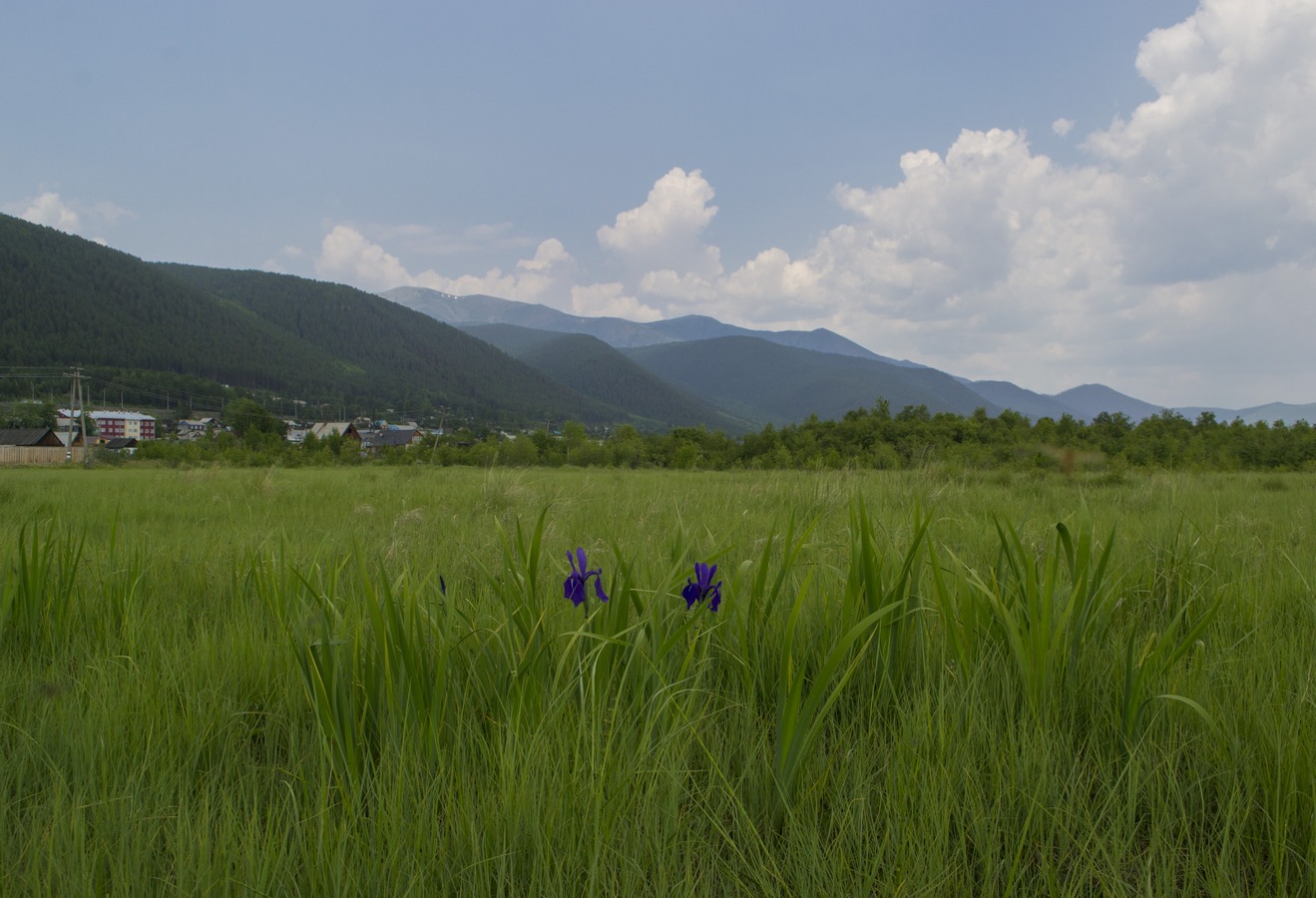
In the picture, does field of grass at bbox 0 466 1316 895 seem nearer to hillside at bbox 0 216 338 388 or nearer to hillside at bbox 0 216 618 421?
hillside at bbox 0 216 618 421

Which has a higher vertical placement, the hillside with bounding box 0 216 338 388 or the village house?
the hillside with bounding box 0 216 338 388

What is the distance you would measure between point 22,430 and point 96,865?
8959 centimetres

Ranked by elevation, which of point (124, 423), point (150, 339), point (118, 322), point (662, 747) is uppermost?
point (118, 322)

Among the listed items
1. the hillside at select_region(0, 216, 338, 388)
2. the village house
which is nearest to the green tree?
the village house

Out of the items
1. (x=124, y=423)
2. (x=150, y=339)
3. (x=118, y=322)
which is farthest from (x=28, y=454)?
(x=118, y=322)

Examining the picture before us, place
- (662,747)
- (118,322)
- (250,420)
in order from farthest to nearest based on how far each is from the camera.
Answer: (118,322) < (250,420) < (662,747)

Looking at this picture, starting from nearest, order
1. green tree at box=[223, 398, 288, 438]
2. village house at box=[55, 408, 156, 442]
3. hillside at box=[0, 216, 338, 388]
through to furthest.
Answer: green tree at box=[223, 398, 288, 438] < village house at box=[55, 408, 156, 442] < hillside at box=[0, 216, 338, 388]

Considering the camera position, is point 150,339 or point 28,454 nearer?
point 28,454

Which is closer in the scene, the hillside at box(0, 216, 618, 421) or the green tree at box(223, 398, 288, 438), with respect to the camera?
the green tree at box(223, 398, 288, 438)

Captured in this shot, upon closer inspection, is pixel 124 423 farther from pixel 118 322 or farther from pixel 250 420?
pixel 118 322

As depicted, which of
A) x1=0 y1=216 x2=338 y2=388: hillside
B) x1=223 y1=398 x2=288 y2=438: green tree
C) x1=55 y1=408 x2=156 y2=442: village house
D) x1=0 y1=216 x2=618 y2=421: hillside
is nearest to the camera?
x1=223 y1=398 x2=288 y2=438: green tree

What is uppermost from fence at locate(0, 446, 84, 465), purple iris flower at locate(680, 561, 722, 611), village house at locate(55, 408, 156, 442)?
purple iris flower at locate(680, 561, 722, 611)

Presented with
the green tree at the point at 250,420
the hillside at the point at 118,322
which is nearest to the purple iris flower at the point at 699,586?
the green tree at the point at 250,420

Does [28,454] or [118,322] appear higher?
[118,322]
